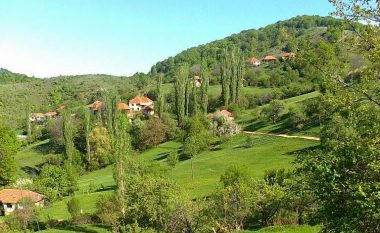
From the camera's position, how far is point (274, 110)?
76.9m

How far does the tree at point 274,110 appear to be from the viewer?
7579 cm

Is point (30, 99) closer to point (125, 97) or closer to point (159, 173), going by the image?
point (125, 97)

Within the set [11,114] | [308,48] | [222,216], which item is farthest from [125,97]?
[308,48]

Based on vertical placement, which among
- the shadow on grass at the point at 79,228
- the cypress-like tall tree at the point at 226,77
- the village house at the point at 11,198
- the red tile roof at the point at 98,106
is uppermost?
the cypress-like tall tree at the point at 226,77

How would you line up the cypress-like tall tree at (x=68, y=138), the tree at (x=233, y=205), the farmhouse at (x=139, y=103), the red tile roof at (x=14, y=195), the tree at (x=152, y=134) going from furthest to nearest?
the farmhouse at (x=139, y=103) → the tree at (x=152, y=134) → the cypress-like tall tree at (x=68, y=138) → the red tile roof at (x=14, y=195) → the tree at (x=233, y=205)

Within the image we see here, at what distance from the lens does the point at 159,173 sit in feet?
142

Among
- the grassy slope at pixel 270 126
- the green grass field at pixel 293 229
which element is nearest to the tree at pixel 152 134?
the grassy slope at pixel 270 126

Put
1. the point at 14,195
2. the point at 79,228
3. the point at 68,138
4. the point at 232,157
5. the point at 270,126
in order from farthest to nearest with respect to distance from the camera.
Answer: the point at 68,138 → the point at 270,126 → the point at 232,157 → the point at 14,195 → the point at 79,228

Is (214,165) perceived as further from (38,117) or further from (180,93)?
(38,117)

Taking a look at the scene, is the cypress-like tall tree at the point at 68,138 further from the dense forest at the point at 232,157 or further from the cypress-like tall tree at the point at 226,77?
the cypress-like tall tree at the point at 226,77

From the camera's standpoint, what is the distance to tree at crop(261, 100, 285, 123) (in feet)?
249

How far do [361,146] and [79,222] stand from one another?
122ft

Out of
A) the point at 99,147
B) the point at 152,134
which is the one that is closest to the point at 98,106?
the point at 99,147

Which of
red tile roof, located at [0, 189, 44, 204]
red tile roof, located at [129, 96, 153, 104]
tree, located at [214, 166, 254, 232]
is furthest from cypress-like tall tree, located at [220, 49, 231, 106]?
tree, located at [214, 166, 254, 232]
